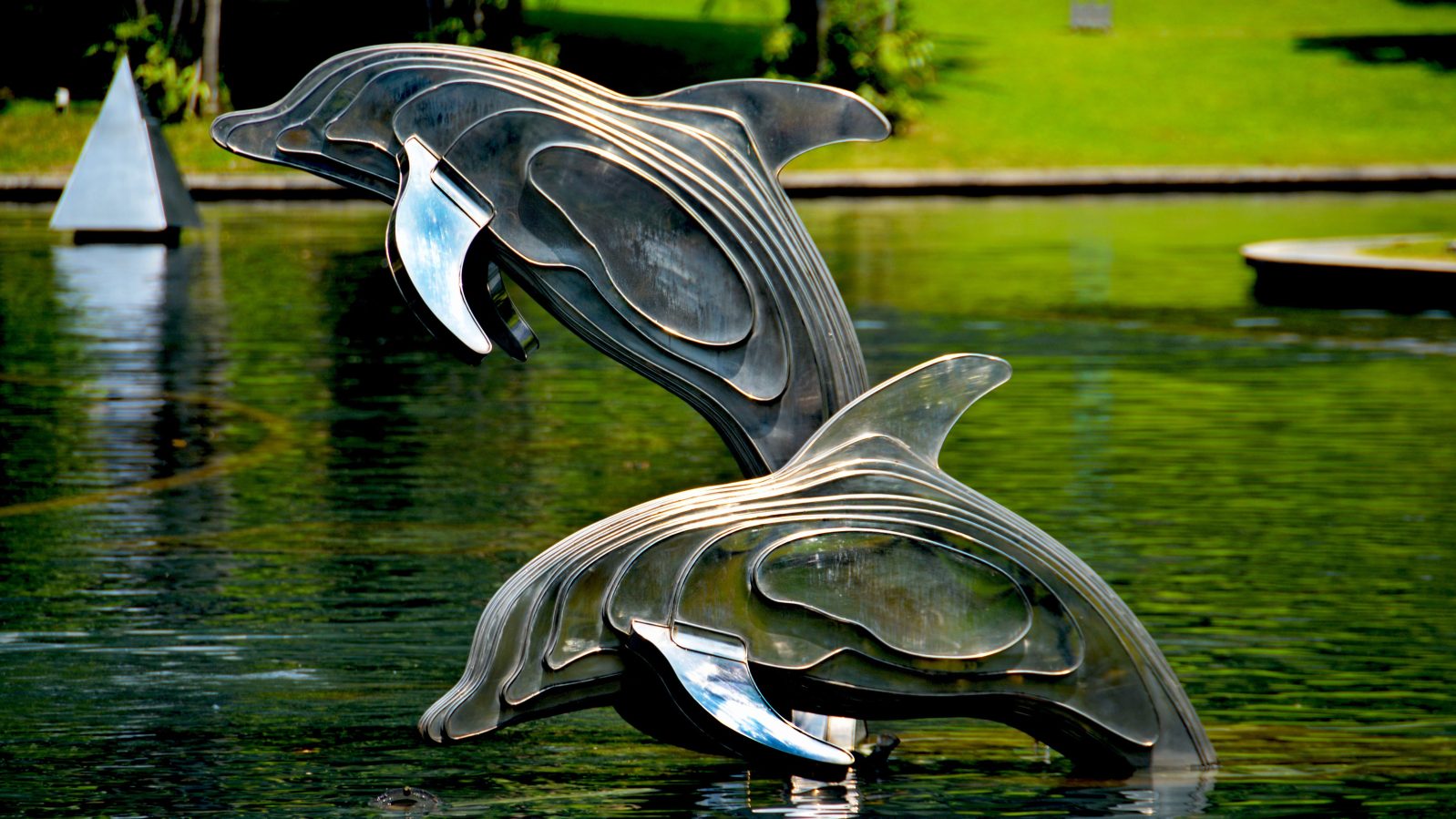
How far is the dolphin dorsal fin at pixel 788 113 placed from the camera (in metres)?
4.90

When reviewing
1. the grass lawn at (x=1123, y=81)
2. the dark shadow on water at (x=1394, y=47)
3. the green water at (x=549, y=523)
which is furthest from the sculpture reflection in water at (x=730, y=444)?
the dark shadow on water at (x=1394, y=47)

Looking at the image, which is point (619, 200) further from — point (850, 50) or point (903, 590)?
point (850, 50)

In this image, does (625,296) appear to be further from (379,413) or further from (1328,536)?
(379,413)

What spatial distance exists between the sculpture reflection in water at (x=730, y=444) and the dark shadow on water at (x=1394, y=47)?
3881 cm

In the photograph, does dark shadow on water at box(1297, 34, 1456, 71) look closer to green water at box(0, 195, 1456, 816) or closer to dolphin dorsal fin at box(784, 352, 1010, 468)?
green water at box(0, 195, 1456, 816)

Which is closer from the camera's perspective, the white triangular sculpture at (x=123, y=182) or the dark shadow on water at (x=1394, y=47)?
the white triangular sculpture at (x=123, y=182)

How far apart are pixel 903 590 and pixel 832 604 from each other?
0.54 ft

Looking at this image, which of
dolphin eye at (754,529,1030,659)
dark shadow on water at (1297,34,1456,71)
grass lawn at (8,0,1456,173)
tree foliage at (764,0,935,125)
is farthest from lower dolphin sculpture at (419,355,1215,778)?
dark shadow on water at (1297,34,1456,71)

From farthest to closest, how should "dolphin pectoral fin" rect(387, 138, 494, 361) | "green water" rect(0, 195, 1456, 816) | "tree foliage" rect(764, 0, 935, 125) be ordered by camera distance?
"tree foliage" rect(764, 0, 935, 125) → "green water" rect(0, 195, 1456, 816) → "dolphin pectoral fin" rect(387, 138, 494, 361)

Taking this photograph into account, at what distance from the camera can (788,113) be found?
498 centimetres

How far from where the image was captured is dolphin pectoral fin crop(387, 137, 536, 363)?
4.59 meters

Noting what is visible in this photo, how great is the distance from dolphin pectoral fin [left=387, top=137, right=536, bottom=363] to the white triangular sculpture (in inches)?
742

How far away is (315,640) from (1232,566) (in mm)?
3379

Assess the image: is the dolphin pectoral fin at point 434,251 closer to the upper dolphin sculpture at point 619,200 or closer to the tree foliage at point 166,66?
the upper dolphin sculpture at point 619,200
